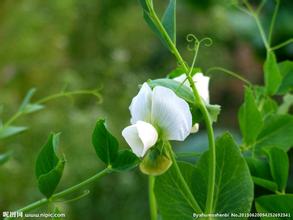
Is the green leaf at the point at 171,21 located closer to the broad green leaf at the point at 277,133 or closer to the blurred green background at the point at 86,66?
the broad green leaf at the point at 277,133

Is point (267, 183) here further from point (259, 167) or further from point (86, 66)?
point (86, 66)

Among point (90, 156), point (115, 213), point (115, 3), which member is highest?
point (115, 3)

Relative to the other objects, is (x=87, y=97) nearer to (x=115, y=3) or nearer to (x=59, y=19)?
(x=59, y=19)

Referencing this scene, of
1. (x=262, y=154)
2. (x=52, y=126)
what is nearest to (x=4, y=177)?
(x=52, y=126)

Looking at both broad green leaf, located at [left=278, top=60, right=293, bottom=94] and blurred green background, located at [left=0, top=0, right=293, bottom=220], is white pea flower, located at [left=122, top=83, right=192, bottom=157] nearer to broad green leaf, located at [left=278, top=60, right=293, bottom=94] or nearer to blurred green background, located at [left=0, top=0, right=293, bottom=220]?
broad green leaf, located at [left=278, top=60, right=293, bottom=94]

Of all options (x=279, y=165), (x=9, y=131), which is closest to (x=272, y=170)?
(x=279, y=165)

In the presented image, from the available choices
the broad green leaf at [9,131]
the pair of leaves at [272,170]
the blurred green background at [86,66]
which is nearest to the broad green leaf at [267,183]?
the pair of leaves at [272,170]
